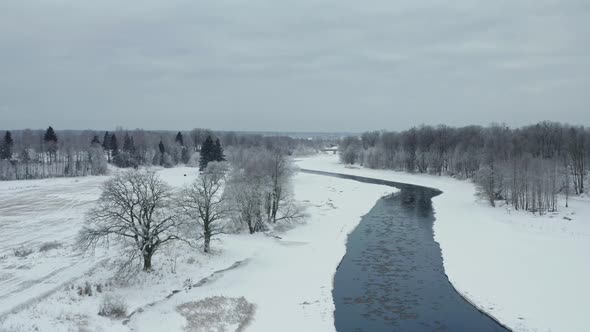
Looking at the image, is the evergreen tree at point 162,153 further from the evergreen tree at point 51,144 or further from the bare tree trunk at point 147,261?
the bare tree trunk at point 147,261

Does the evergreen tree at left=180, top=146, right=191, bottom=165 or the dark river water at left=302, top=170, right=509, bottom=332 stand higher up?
the evergreen tree at left=180, top=146, right=191, bottom=165

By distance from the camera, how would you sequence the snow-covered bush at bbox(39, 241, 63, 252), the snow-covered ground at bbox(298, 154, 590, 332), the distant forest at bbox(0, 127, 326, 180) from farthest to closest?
the distant forest at bbox(0, 127, 326, 180) → the snow-covered bush at bbox(39, 241, 63, 252) → the snow-covered ground at bbox(298, 154, 590, 332)

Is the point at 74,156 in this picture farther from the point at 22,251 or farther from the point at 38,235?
the point at 22,251

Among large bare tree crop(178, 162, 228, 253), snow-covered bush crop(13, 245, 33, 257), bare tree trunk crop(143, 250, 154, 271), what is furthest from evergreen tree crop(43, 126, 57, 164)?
bare tree trunk crop(143, 250, 154, 271)

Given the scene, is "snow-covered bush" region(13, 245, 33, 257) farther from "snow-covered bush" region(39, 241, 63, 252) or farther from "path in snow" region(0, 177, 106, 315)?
"snow-covered bush" region(39, 241, 63, 252)

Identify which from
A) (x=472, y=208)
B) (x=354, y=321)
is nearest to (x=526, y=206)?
(x=472, y=208)
